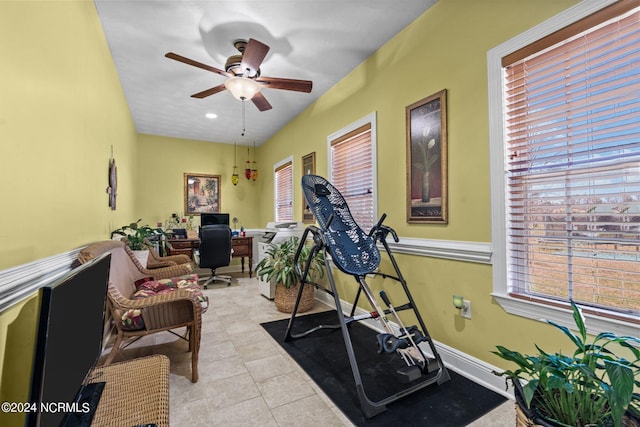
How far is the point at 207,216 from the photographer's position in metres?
5.14

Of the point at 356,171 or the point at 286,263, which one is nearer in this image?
the point at 356,171

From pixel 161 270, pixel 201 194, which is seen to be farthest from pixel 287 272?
pixel 201 194

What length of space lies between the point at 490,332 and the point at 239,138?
16.8 ft

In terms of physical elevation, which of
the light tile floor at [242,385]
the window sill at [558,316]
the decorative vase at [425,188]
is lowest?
the light tile floor at [242,385]

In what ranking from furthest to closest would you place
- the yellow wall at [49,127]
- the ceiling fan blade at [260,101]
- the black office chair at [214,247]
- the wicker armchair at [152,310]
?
the black office chair at [214,247] < the ceiling fan blade at [260,101] < the wicker armchair at [152,310] < the yellow wall at [49,127]

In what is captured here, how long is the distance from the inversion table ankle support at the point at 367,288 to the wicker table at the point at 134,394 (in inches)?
39.4

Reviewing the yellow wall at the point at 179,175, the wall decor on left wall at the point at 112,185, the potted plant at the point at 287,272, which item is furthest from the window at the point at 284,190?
the wall decor on left wall at the point at 112,185

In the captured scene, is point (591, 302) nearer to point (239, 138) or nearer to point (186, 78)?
point (186, 78)

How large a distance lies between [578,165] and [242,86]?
246 cm

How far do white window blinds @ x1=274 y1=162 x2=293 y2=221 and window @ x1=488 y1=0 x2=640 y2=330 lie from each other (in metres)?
3.32

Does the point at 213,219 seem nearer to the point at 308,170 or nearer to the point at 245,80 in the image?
the point at 308,170

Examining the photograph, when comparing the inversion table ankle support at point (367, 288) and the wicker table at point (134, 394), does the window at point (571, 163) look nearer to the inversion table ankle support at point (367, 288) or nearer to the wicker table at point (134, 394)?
the inversion table ankle support at point (367, 288)

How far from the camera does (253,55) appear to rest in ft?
7.17

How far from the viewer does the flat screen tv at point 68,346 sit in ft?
1.98
